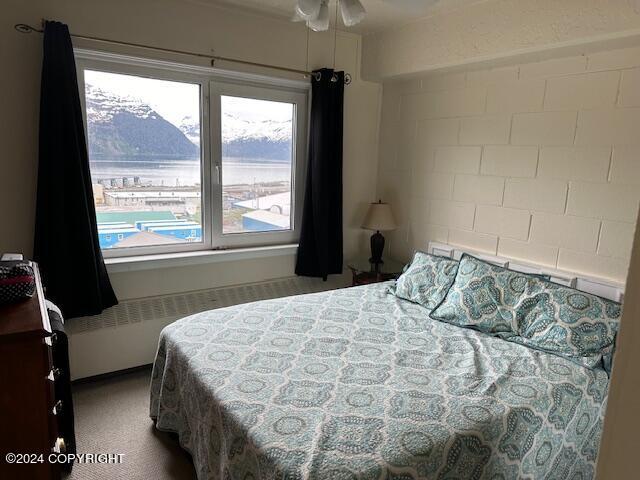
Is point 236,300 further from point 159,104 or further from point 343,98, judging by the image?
point 343,98

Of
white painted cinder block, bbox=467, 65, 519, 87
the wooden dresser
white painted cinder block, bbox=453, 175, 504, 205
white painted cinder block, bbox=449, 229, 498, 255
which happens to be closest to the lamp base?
white painted cinder block, bbox=449, 229, 498, 255

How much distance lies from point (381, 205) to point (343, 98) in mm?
897

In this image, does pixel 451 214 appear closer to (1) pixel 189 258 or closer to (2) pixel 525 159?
(2) pixel 525 159

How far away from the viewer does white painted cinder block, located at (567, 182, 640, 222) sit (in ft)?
7.20

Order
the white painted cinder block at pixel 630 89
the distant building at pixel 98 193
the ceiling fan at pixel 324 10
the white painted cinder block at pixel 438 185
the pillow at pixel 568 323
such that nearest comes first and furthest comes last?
1. the ceiling fan at pixel 324 10
2. the pillow at pixel 568 323
3. the white painted cinder block at pixel 630 89
4. the distant building at pixel 98 193
5. the white painted cinder block at pixel 438 185

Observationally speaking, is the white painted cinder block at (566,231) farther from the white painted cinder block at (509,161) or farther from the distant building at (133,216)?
the distant building at (133,216)

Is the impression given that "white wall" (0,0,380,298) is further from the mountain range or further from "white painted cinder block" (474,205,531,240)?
"white painted cinder block" (474,205,531,240)

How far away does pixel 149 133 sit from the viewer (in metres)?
2.85

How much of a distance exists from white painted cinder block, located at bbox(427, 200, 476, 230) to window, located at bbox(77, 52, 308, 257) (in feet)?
3.48

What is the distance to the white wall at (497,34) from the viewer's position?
2.05 m

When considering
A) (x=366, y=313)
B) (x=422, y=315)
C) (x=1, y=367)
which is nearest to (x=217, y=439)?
(x=1, y=367)

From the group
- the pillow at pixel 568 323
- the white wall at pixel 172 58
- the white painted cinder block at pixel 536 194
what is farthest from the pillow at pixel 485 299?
the white wall at pixel 172 58

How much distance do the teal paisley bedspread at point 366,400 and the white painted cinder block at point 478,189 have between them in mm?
1001

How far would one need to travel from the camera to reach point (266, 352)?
1980mm
